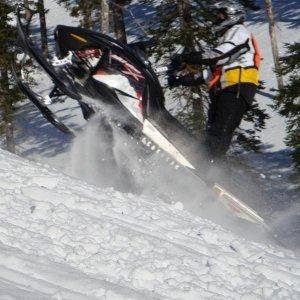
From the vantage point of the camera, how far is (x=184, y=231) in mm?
6098

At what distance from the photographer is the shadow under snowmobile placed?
771 cm

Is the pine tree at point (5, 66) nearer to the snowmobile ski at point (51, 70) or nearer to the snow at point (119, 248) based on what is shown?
the snow at point (119, 248)

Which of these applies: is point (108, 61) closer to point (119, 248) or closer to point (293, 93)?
point (119, 248)

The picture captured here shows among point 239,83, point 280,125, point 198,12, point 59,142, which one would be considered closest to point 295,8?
point 280,125

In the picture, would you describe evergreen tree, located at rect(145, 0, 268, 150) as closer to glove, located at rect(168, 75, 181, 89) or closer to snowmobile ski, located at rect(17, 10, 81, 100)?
glove, located at rect(168, 75, 181, 89)

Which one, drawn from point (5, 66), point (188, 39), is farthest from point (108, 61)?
point (5, 66)

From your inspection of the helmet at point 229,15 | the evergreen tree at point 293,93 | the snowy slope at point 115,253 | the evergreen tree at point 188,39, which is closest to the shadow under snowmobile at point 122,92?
the helmet at point 229,15

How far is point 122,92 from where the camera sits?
311 inches

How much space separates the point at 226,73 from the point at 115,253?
3875 millimetres

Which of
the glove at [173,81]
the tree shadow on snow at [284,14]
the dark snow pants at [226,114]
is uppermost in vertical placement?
the glove at [173,81]

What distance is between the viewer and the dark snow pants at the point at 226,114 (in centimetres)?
827

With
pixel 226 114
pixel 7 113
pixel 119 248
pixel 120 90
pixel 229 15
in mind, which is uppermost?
pixel 229 15

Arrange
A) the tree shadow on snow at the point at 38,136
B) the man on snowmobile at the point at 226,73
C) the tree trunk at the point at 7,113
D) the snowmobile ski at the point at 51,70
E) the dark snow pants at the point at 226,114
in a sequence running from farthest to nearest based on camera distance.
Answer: the tree shadow on snow at the point at 38,136 < the tree trunk at the point at 7,113 < the dark snow pants at the point at 226,114 < the man on snowmobile at the point at 226,73 < the snowmobile ski at the point at 51,70

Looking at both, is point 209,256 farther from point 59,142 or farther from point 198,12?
point 59,142
